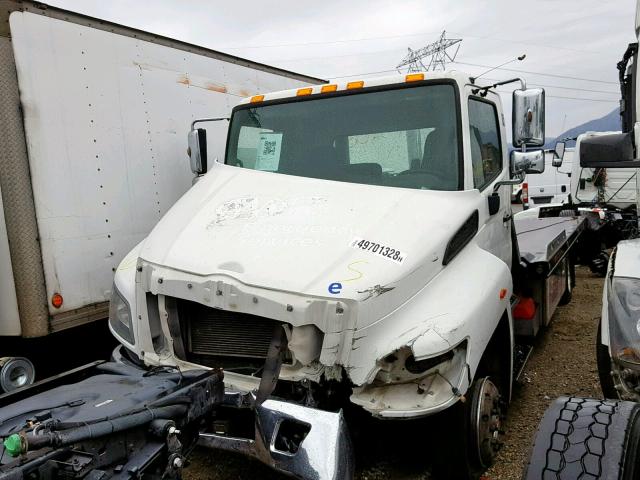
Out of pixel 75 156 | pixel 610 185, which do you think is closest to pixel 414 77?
pixel 75 156

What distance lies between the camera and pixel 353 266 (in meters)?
2.88

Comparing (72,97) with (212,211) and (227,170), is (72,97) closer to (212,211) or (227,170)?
(227,170)

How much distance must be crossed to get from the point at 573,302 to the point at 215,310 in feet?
21.6

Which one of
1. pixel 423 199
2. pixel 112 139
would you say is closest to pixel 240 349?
pixel 423 199

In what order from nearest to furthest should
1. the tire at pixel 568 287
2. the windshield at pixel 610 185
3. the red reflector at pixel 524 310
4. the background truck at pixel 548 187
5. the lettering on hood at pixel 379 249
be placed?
the lettering on hood at pixel 379 249 → the red reflector at pixel 524 310 → the tire at pixel 568 287 → the windshield at pixel 610 185 → the background truck at pixel 548 187

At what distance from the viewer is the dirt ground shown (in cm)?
338

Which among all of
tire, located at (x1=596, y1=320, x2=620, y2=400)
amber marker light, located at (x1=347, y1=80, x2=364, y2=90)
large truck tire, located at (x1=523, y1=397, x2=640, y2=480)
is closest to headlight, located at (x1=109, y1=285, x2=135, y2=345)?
amber marker light, located at (x1=347, y1=80, x2=364, y2=90)

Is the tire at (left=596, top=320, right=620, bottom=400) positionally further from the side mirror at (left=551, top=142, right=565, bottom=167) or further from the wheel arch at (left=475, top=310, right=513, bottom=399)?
the side mirror at (left=551, top=142, right=565, bottom=167)

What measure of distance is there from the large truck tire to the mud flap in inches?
30.7

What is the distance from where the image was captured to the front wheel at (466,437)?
10.0 ft

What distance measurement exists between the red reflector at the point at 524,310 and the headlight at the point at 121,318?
3161 mm

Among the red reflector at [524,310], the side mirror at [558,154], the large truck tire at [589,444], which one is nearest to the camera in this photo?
the large truck tire at [589,444]

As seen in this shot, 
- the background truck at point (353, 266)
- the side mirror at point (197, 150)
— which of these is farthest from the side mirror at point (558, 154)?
the side mirror at point (197, 150)

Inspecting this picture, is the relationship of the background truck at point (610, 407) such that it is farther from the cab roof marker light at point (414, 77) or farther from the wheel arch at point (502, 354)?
the cab roof marker light at point (414, 77)
